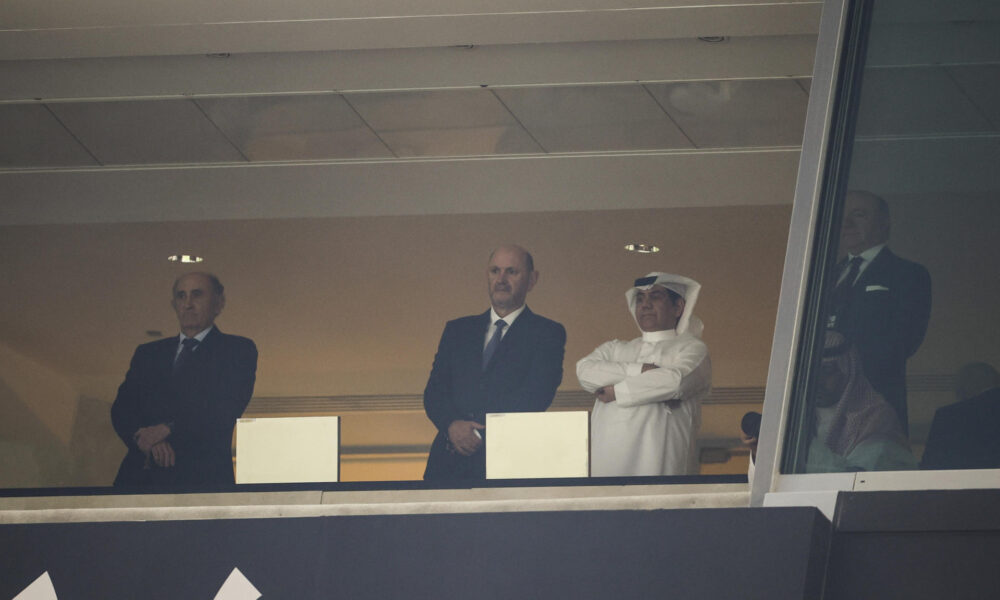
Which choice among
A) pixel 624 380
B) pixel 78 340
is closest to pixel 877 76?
pixel 624 380

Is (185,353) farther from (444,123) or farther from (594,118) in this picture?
(594,118)

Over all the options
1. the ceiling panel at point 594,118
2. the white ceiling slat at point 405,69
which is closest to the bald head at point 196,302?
the white ceiling slat at point 405,69

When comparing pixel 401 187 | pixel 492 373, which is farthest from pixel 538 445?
pixel 401 187

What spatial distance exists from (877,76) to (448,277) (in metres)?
5.74

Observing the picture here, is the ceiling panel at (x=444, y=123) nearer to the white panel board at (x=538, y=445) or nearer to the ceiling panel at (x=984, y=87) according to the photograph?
the white panel board at (x=538, y=445)

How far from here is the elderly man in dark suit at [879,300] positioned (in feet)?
5.81

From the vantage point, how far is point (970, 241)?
177 cm

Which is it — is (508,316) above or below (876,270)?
above

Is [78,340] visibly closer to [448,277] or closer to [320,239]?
[320,239]

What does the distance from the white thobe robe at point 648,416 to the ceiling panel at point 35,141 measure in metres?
4.65

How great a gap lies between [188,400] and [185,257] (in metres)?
2.92

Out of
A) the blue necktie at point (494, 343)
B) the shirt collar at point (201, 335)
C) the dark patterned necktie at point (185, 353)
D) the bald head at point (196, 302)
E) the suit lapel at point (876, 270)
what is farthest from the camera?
the bald head at point (196, 302)

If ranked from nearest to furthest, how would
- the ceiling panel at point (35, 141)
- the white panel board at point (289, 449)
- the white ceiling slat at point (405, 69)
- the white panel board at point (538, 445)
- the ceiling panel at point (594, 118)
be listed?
the white panel board at point (538, 445) → the white panel board at point (289, 449) → the white ceiling slat at point (405, 69) → the ceiling panel at point (594, 118) → the ceiling panel at point (35, 141)

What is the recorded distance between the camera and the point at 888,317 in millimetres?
1800
